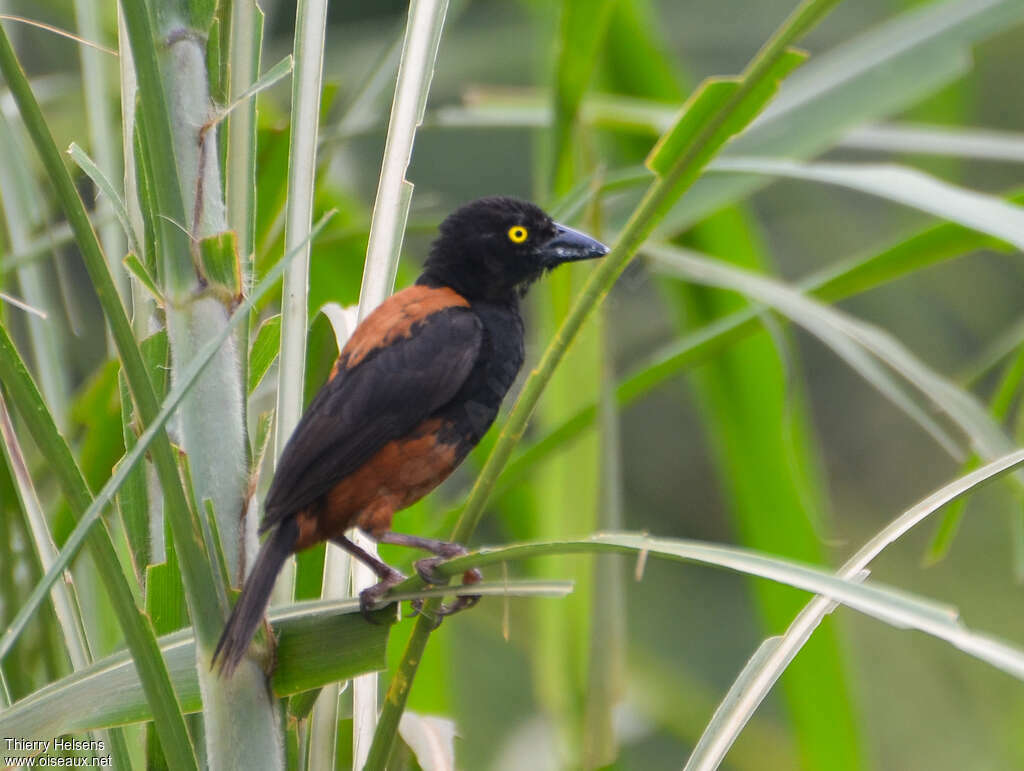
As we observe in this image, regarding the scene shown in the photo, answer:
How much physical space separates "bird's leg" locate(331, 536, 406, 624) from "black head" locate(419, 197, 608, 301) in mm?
791

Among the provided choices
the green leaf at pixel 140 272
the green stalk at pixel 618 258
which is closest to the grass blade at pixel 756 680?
the green stalk at pixel 618 258

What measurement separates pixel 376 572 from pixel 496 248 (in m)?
0.93

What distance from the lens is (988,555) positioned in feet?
23.9

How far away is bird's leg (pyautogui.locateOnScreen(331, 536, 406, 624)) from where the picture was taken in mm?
1149

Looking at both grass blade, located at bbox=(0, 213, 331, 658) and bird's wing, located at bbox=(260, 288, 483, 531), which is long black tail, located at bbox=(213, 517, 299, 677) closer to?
grass blade, located at bbox=(0, 213, 331, 658)

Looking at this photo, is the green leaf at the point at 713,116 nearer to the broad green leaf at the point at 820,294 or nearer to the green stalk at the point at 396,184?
the green stalk at the point at 396,184

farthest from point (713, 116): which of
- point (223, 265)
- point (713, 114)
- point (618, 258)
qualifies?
point (223, 265)

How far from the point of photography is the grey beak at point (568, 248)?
216 centimetres

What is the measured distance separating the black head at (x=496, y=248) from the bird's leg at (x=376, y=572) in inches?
31.1

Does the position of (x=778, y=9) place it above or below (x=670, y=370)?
above

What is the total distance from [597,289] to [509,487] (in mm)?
728

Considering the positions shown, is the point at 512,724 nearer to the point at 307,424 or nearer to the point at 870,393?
the point at 870,393

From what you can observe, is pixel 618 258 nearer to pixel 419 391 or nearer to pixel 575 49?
pixel 575 49

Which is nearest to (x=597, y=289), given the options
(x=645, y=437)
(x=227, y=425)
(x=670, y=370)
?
(x=227, y=425)
